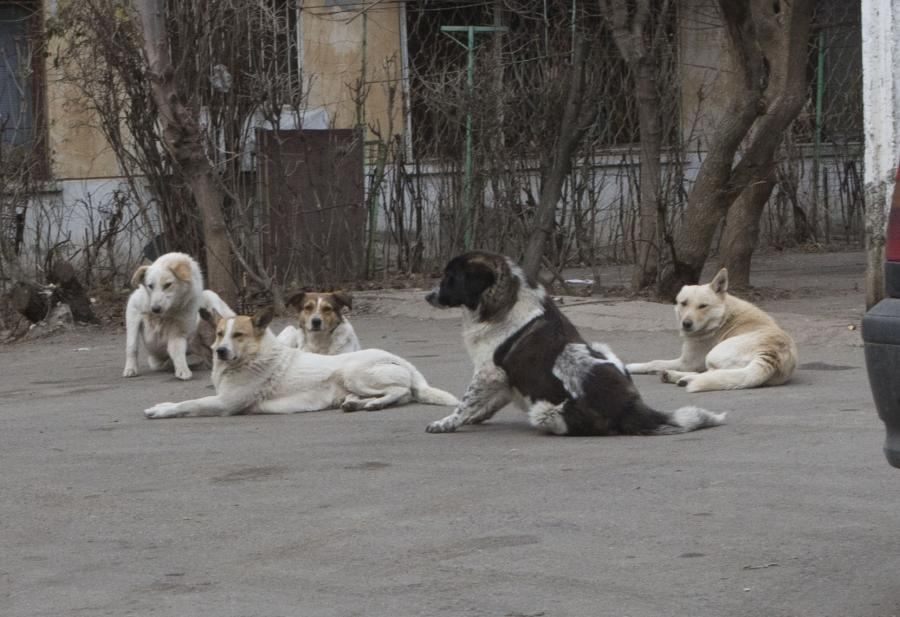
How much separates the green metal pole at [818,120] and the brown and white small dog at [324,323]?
47.0ft

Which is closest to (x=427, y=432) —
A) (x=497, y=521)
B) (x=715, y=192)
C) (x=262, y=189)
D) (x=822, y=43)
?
(x=497, y=521)

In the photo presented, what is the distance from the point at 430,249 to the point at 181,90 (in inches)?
192

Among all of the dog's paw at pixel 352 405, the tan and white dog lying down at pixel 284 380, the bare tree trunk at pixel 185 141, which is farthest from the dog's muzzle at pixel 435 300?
the bare tree trunk at pixel 185 141

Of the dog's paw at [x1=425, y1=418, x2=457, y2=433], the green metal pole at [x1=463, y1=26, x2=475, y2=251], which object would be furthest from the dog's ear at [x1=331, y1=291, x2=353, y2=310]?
the green metal pole at [x1=463, y1=26, x2=475, y2=251]

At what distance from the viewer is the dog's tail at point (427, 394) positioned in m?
9.38

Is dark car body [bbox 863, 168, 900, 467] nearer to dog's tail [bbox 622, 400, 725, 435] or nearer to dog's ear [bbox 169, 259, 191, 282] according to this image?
dog's tail [bbox 622, 400, 725, 435]

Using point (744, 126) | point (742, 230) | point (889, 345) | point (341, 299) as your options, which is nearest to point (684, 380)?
point (341, 299)

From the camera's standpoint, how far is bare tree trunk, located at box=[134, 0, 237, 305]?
1365cm

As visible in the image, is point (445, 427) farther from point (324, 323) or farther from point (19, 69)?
point (19, 69)

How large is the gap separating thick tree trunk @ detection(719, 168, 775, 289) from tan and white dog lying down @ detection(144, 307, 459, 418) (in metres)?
7.36

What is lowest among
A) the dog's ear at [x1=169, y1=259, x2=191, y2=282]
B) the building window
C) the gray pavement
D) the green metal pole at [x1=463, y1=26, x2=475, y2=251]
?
the gray pavement

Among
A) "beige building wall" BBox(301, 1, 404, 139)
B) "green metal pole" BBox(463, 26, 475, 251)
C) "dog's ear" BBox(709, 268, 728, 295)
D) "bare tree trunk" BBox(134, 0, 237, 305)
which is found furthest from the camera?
"beige building wall" BBox(301, 1, 404, 139)

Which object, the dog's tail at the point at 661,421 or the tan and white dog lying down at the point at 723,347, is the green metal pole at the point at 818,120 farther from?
the dog's tail at the point at 661,421

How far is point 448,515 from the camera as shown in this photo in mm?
5980
